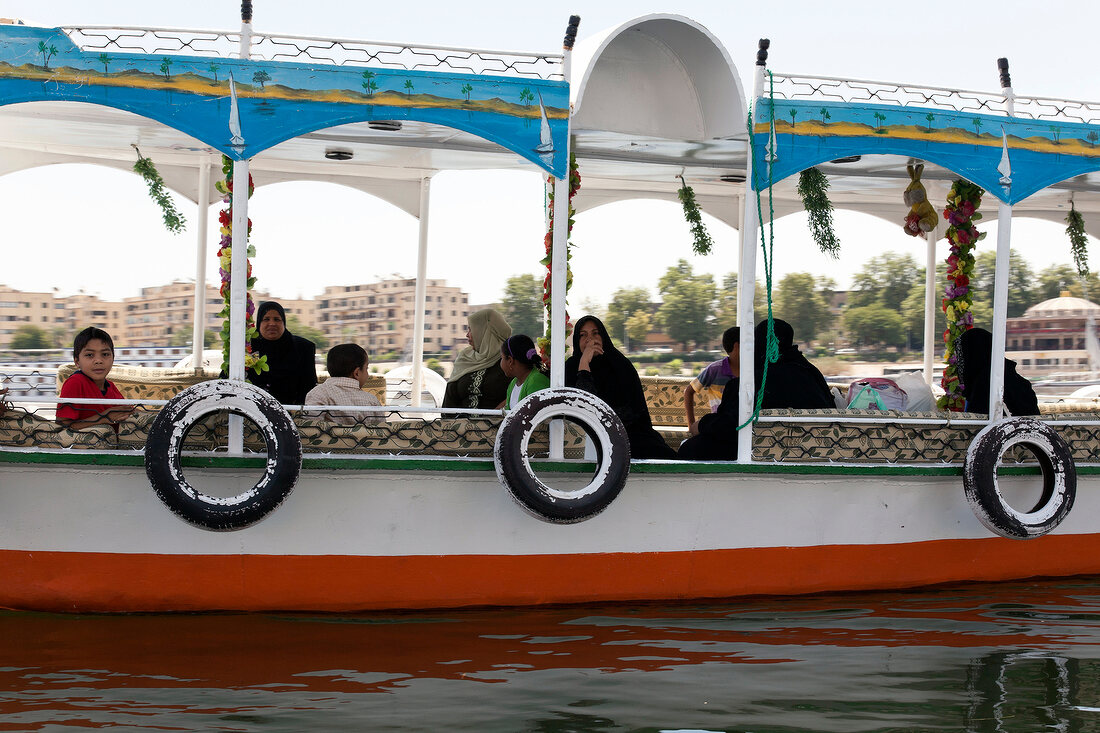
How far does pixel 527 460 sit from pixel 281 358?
216 cm

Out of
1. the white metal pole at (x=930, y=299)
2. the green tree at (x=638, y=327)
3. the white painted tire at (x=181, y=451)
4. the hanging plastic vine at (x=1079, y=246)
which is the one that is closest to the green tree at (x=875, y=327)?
the green tree at (x=638, y=327)

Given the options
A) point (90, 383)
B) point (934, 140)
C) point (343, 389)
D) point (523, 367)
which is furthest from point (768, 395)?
point (90, 383)

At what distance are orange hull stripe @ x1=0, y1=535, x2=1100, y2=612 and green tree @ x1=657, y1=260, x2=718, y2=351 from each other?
37.4 meters

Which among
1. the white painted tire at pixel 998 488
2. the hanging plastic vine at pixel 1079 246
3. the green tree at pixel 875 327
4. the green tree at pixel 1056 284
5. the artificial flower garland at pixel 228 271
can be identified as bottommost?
the white painted tire at pixel 998 488

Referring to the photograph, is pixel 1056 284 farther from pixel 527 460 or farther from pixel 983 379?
pixel 527 460

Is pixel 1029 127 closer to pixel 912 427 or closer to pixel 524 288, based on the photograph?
pixel 912 427

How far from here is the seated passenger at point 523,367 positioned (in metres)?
5.34

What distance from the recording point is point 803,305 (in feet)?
151

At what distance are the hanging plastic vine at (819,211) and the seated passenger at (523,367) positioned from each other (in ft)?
5.89

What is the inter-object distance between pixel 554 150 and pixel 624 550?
6.75 feet

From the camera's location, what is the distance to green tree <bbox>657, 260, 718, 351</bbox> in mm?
43281

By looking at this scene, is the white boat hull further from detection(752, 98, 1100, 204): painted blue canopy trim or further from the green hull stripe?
Result: detection(752, 98, 1100, 204): painted blue canopy trim

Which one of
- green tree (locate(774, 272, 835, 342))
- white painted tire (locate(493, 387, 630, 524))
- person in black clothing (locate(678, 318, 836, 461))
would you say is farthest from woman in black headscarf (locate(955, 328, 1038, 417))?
green tree (locate(774, 272, 835, 342))

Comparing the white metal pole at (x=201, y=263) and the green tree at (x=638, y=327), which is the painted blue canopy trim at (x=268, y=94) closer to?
the white metal pole at (x=201, y=263)
